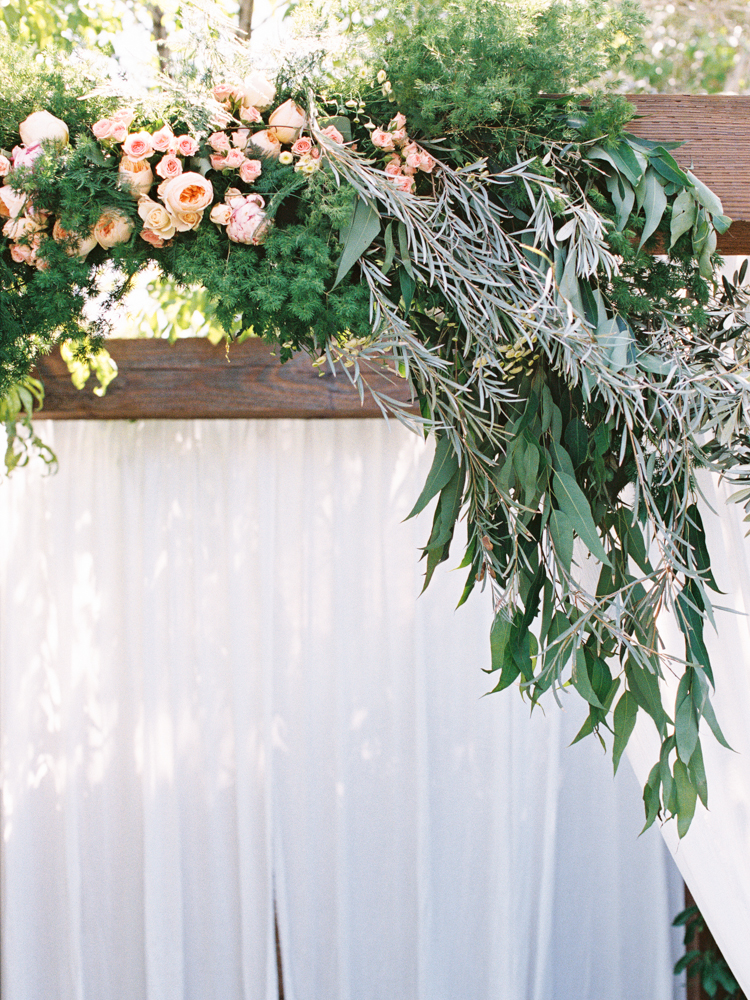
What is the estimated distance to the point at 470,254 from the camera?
865 mm

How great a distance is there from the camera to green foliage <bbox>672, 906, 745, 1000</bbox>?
2049 mm

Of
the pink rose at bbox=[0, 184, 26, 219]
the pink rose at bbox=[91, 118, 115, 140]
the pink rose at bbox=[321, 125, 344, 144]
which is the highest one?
the pink rose at bbox=[91, 118, 115, 140]

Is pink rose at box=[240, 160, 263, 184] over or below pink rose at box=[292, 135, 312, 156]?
below

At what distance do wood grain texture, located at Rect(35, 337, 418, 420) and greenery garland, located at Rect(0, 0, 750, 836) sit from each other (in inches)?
38.4

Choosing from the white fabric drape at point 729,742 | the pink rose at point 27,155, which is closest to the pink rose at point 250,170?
the pink rose at point 27,155

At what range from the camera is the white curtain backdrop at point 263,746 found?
2.10 meters

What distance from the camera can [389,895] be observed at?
6.94 ft

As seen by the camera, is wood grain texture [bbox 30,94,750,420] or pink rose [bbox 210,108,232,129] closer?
pink rose [bbox 210,108,232,129]

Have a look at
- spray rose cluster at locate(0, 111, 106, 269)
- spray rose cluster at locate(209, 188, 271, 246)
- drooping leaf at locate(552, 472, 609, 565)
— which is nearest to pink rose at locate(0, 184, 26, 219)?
spray rose cluster at locate(0, 111, 106, 269)

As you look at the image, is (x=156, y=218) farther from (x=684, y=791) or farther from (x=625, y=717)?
(x=684, y=791)

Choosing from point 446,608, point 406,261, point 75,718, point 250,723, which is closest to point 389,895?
point 250,723

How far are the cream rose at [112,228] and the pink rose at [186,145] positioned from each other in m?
0.09

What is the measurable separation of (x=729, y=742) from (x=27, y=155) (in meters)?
1.36

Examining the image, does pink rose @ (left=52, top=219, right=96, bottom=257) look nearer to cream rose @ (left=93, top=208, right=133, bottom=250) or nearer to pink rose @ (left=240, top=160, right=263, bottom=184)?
cream rose @ (left=93, top=208, right=133, bottom=250)
